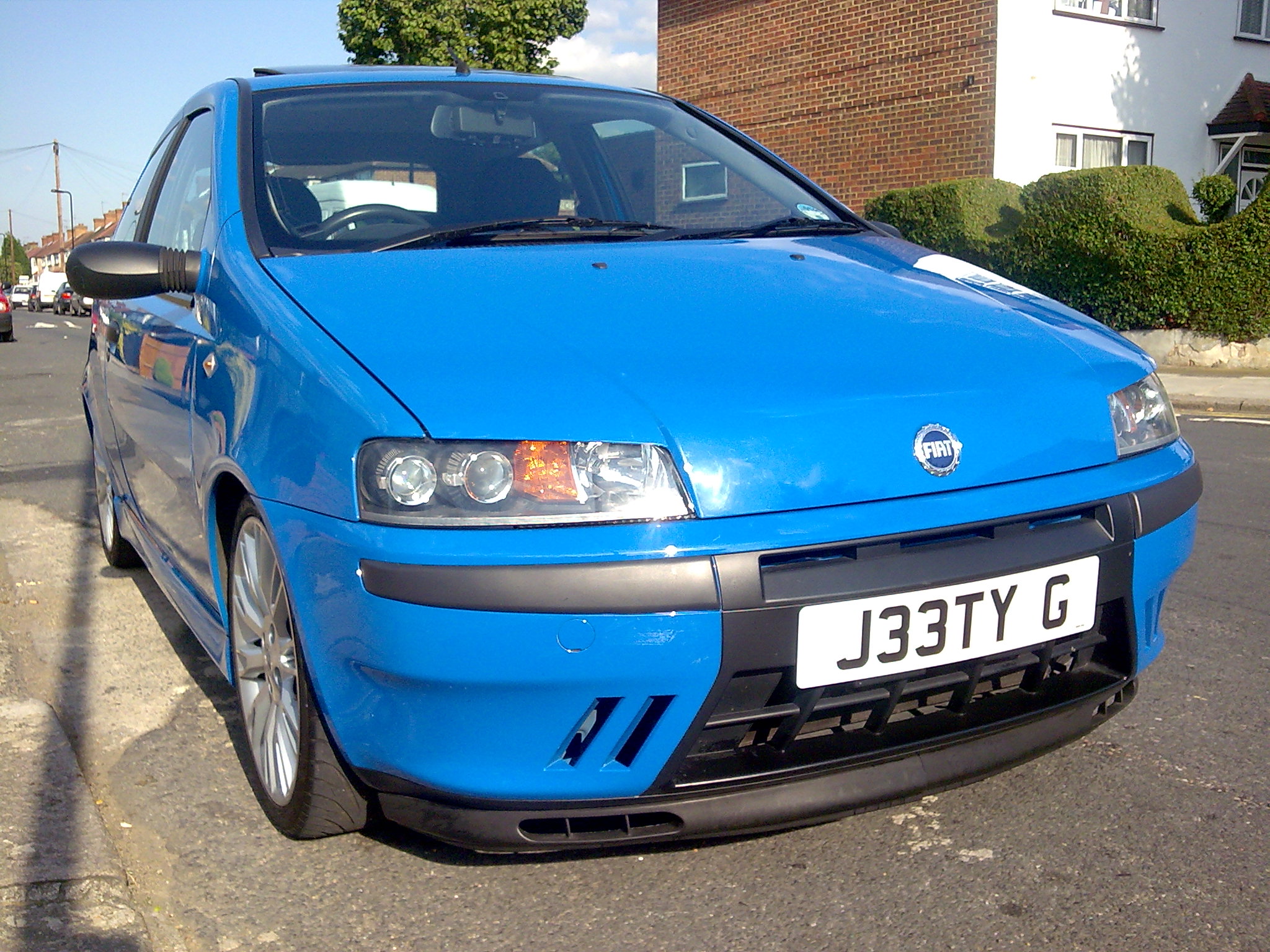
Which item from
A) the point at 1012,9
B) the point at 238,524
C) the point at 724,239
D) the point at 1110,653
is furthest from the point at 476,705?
the point at 1012,9

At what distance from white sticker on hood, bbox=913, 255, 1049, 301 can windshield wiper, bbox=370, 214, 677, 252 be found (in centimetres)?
62

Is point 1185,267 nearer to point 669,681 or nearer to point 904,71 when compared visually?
point 904,71

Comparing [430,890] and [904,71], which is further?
[904,71]

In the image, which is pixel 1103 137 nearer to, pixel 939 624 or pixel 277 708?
pixel 939 624

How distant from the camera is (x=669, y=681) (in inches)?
74.9

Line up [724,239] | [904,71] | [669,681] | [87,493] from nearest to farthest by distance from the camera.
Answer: [669,681]
[724,239]
[87,493]
[904,71]

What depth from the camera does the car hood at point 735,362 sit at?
200 centimetres

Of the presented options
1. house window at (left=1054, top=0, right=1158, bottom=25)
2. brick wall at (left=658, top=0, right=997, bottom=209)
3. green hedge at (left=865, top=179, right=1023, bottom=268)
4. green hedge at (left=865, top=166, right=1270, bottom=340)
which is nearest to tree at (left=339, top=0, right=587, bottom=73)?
brick wall at (left=658, top=0, right=997, bottom=209)

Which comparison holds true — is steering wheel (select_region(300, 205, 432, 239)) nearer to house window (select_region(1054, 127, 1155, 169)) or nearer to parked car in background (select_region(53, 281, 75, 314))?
house window (select_region(1054, 127, 1155, 169))

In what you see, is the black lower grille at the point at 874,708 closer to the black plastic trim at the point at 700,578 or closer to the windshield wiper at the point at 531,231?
the black plastic trim at the point at 700,578

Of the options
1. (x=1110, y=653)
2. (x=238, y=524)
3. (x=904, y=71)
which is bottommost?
(x=1110, y=653)

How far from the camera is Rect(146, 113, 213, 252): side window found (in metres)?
3.11

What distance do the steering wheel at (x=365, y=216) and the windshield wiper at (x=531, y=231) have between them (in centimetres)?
11

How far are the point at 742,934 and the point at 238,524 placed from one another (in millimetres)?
1238
